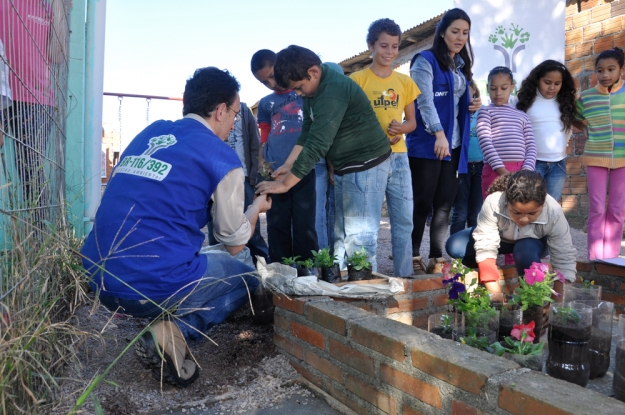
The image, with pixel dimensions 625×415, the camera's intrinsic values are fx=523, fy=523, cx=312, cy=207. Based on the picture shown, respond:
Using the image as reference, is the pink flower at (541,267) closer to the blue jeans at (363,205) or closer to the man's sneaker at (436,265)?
the blue jeans at (363,205)

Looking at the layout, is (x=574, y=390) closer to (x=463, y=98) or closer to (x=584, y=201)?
(x=463, y=98)

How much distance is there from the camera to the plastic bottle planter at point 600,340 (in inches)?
91.0

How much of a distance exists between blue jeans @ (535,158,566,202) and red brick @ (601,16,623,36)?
3275 mm

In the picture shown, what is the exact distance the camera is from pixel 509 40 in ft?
20.5

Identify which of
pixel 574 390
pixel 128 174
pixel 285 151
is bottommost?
pixel 574 390

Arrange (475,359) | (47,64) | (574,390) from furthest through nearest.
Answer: (47,64), (475,359), (574,390)

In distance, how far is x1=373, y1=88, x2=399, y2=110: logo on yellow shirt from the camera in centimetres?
371

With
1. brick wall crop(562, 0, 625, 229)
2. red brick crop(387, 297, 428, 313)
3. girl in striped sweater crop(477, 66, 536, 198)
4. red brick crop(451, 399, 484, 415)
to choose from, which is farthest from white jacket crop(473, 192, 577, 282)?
brick wall crop(562, 0, 625, 229)

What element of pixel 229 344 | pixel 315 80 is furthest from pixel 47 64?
pixel 229 344

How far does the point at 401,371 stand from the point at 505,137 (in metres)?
2.79

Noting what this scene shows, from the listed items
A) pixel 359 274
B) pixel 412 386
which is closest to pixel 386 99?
pixel 359 274

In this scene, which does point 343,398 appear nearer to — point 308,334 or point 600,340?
point 308,334

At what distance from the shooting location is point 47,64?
256 centimetres

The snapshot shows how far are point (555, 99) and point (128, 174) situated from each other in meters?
3.56
